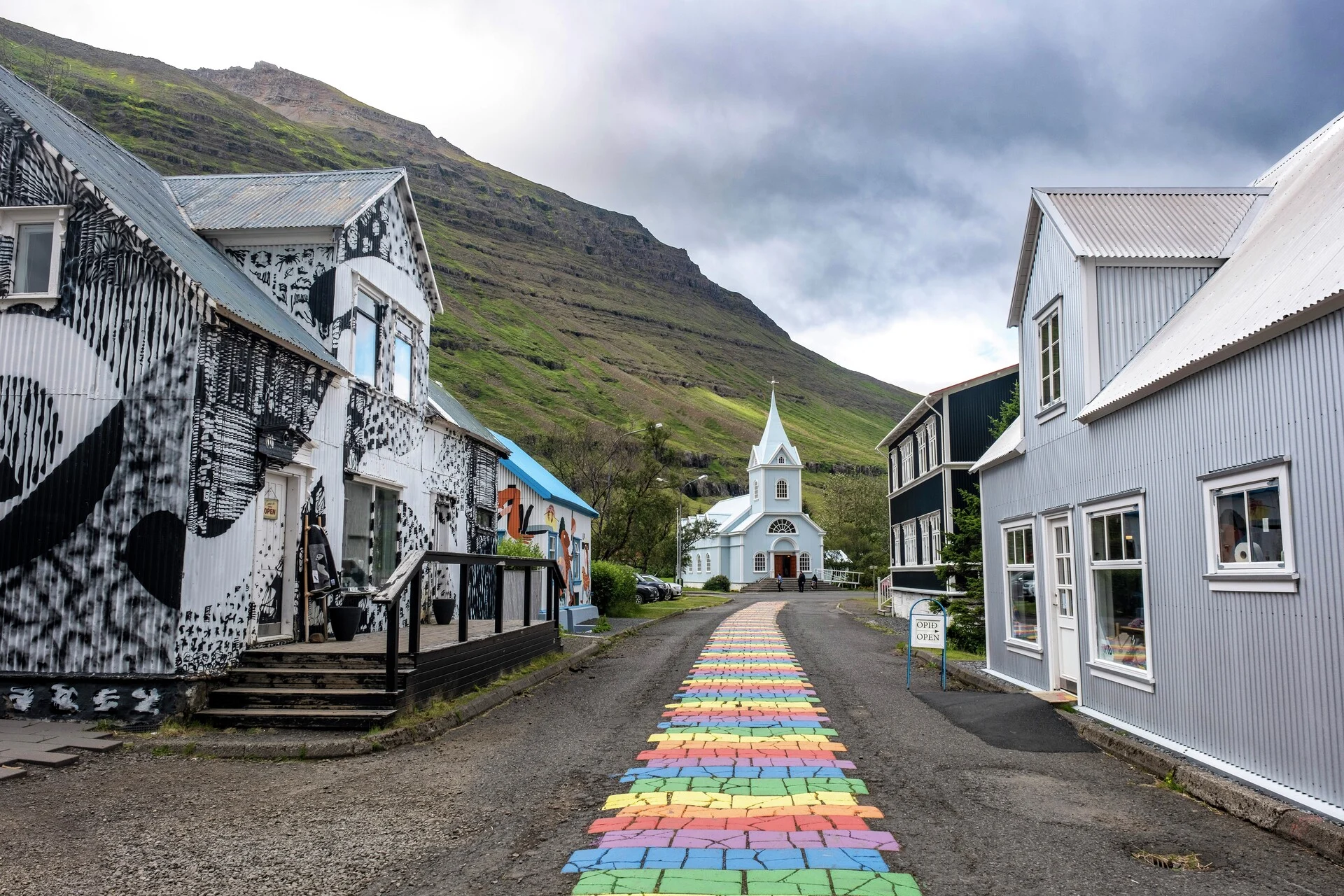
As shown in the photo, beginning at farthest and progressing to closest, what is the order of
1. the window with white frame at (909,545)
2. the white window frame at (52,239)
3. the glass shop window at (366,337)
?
1. the window with white frame at (909,545)
2. the glass shop window at (366,337)
3. the white window frame at (52,239)

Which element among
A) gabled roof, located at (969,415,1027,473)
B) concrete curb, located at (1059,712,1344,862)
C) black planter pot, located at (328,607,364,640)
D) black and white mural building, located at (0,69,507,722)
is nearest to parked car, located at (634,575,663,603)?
gabled roof, located at (969,415,1027,473)

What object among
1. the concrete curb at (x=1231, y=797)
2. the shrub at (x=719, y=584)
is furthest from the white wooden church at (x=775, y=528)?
the concrete curb at (x=1231, y=797)

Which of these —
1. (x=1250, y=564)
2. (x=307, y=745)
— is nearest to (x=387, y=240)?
(x=307, y=745)

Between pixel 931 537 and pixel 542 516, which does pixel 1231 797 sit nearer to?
pixel 542 516

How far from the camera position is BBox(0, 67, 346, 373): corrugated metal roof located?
1026cm

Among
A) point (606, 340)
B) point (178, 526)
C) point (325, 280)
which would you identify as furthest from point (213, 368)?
point (606, 340)

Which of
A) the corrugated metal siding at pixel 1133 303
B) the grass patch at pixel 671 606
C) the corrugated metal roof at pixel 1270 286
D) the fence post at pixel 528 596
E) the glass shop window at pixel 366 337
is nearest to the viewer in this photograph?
the corrugated metal roof at pixel 1270 286

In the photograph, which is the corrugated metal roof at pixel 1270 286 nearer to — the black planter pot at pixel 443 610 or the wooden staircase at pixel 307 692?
the wooden staircase at pixel 307 692

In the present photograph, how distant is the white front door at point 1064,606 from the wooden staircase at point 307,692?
7.82 m

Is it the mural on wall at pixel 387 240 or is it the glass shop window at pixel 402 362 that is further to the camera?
the glass shop window at pixel 402 362

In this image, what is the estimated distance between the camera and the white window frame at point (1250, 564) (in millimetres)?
6734

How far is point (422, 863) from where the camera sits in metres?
5.45

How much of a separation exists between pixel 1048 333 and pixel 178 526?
10.6 m

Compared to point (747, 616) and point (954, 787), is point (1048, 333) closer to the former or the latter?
point (954, 787)
